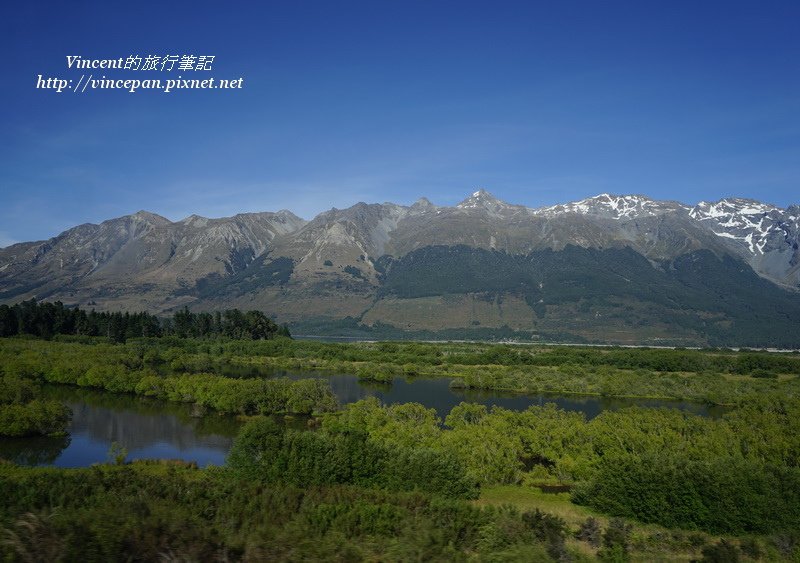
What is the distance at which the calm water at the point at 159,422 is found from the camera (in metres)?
50.2

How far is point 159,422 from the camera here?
6494 centimetres

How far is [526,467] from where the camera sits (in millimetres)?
49938

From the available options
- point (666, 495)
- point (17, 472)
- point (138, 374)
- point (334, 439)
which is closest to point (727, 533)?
point (666, 495)

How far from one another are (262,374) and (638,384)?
65.6 meters

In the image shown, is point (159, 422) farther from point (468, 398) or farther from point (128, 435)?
point (468, 398)

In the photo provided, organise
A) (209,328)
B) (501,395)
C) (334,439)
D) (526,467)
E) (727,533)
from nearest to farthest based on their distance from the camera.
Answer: (727,533) → (334,439) → (526,467) → (501,395) → (209,328)

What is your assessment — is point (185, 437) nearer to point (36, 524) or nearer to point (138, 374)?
point (138, 374)

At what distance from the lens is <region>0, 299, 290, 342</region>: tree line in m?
133

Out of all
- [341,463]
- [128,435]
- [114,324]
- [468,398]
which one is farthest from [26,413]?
[114,324]

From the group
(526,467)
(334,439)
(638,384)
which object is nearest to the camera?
(334,439)

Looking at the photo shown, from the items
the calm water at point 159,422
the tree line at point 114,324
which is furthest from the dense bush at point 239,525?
the tree line at point 114,324

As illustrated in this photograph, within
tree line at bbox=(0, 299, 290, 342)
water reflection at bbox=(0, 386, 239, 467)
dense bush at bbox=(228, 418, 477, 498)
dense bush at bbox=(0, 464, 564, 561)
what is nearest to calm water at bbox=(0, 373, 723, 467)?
water reflection at bbox=(0, 386, 239, 467)

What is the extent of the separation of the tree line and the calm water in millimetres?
62426

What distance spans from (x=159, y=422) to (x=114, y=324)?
89959mm
